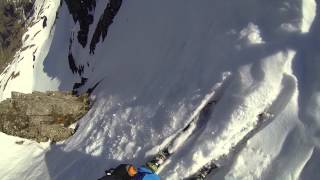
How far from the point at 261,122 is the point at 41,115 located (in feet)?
35.6

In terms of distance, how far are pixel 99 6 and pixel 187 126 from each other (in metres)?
17.1

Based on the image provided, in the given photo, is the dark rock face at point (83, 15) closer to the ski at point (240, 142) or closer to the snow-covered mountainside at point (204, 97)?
the snow-covered mountainside at point (204, 97)

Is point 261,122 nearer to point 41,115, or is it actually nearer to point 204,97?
point 204,97

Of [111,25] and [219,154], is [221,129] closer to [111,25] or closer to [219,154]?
[219,154]

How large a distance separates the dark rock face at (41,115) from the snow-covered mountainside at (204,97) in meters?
0.44

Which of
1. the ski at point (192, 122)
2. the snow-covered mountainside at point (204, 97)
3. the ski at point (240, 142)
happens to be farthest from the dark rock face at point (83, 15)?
the ski at point (240, 142)

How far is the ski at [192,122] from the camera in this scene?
1410 centimetres

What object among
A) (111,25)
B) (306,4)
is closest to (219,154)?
(306,4)

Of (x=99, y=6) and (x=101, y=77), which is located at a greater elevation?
(x=99, y=6)

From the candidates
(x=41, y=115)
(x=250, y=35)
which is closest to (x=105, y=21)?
(x=41, y=115)

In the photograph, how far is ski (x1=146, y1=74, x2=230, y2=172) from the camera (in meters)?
14.1

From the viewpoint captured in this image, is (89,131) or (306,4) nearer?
(306,4)

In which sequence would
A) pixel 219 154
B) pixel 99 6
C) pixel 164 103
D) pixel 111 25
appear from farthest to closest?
pixel 99 6 → pixel 111 25 → pixel 164 103 → pixel 219 154

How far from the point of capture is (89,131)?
18.8 metres
